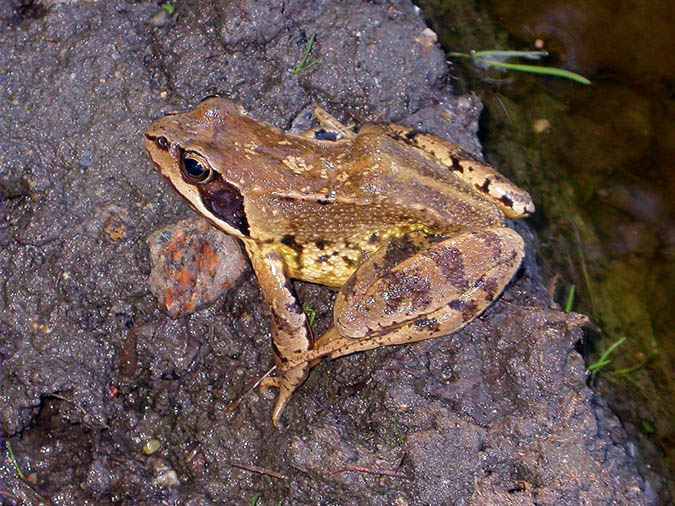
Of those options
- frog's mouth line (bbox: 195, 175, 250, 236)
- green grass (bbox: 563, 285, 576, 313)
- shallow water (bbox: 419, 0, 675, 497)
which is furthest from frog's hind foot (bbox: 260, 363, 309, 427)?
shallow water (bbox: 419, 0, 675, 497)

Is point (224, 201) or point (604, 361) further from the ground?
point (224, 201)

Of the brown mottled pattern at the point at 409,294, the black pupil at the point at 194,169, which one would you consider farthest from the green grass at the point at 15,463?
the brown mottled pattern at the point at 409,294

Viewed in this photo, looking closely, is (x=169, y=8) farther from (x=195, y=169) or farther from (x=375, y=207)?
(x=375, y=207)

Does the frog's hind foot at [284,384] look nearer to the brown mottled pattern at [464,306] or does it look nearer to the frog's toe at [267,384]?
the frog's toe at [267,384]

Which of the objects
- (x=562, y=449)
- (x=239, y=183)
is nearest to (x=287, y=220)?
(x=239, y=183)

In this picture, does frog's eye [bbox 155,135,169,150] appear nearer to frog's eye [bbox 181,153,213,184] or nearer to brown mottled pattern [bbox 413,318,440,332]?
frog's eye [bbox 181,153,213,184]

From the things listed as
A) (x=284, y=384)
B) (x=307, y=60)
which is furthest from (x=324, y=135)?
(x=284, y=384)
